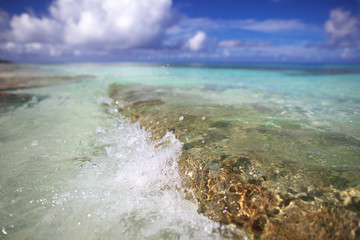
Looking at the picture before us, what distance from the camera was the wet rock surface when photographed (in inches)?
88.4

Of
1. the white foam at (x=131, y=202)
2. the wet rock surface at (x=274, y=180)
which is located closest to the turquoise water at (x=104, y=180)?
the white foam at (x=131, y=202)

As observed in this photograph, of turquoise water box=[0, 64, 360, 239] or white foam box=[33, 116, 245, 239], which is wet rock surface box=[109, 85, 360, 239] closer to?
turquoise water box=[0, 64, 360, 239]

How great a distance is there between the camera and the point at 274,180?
2670 mm

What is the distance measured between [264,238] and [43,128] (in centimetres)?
612

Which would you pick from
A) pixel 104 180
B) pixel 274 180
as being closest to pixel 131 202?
pixel 104 180

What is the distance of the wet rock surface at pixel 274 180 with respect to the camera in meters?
2.25

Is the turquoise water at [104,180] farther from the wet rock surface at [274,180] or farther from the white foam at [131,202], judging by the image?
the wet rock surface at [274,180]

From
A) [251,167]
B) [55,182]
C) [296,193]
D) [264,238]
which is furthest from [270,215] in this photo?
[55,182]

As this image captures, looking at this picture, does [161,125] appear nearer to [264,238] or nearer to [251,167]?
[251,167]

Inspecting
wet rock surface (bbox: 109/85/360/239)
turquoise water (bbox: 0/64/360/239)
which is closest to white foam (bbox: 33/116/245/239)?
turquoise water (bbox: 0/64/360/239)

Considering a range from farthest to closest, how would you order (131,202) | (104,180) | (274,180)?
(104,180) < (131,202) < (274,180)

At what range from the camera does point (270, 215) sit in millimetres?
2424

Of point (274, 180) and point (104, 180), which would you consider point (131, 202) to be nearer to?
point (104, 180)

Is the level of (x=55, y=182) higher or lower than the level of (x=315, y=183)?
lower
